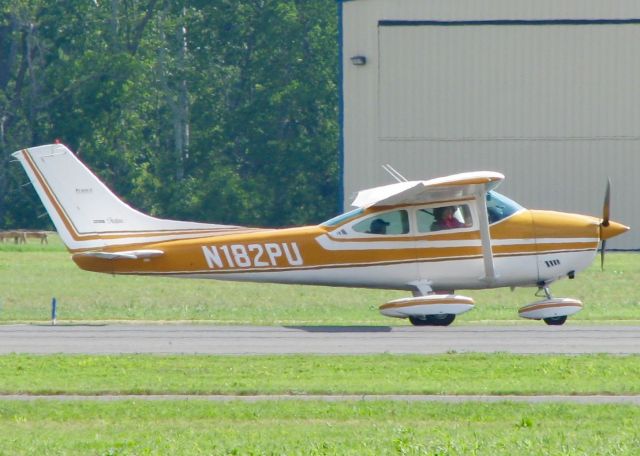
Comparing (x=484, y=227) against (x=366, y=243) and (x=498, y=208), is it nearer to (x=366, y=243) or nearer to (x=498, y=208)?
(x=498, y=208)

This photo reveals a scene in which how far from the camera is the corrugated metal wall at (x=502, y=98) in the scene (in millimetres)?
40219

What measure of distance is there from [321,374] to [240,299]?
48.2 ft

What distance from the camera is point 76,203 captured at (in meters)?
20.7

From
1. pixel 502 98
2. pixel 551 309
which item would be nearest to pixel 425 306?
pixel 551 309

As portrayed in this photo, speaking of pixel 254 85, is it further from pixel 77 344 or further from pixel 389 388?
pixel 389 388

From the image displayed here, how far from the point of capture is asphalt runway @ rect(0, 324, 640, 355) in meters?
16.7

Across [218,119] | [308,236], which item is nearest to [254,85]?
[218,119]

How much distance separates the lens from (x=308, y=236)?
69.2 feet

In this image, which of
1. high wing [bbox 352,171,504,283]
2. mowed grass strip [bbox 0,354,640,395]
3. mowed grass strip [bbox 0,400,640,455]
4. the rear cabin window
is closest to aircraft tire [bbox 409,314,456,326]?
high wing [bbox 352,171,504,283]

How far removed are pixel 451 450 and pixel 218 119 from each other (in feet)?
178

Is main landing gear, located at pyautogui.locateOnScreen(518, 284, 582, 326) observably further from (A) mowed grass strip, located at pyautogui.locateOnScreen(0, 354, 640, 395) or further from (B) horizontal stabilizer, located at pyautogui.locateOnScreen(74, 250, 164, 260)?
(B) horizontal stabilizer, located at pyautogui.locateOnScreen(74, 250, 164, 260)

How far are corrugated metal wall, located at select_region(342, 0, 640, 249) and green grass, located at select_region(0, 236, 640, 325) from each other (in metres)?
3.60

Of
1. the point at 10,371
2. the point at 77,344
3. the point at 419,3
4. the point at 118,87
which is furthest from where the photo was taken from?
the point at 118,87

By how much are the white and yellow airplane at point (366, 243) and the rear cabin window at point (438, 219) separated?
16mm
